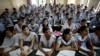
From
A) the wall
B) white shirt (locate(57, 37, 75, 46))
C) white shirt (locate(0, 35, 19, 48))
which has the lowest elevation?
white shirt (locate(0, 35, 19, 48))

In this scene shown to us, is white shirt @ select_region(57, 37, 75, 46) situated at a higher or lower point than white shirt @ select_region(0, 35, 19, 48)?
higher

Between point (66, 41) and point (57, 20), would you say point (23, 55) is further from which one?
point (57, 20)

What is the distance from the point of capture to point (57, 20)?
6.30m

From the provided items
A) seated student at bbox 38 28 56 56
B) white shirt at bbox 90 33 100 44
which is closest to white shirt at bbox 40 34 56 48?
seated student at bbox 38 28 56 56

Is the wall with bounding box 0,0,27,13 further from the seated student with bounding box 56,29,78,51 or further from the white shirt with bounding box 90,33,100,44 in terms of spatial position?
the white shirt with bounding box 90,33,100,44

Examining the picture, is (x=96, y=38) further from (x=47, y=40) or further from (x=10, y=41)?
(x=10, y=41)

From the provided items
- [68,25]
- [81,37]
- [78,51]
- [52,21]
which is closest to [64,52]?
[78,51]

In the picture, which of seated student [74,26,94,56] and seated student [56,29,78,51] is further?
seated student [74,26,94,56]

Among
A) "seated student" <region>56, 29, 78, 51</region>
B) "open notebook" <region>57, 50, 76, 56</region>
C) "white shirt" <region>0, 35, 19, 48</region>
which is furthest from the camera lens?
"white shirt" <region>0, 35, 19, 48</region>

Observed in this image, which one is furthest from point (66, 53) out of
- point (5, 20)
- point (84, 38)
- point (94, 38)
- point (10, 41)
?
point (5, 20)

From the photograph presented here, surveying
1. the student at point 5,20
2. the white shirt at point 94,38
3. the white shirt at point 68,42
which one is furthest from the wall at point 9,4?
the white shirt at point 94,38

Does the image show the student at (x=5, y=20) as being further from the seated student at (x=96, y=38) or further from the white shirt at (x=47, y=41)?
the seated student at (x=96, y=38)

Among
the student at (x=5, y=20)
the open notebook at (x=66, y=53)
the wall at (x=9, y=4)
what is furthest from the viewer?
the wall at (x=9, y=4)

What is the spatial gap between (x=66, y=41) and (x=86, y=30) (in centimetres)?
50
